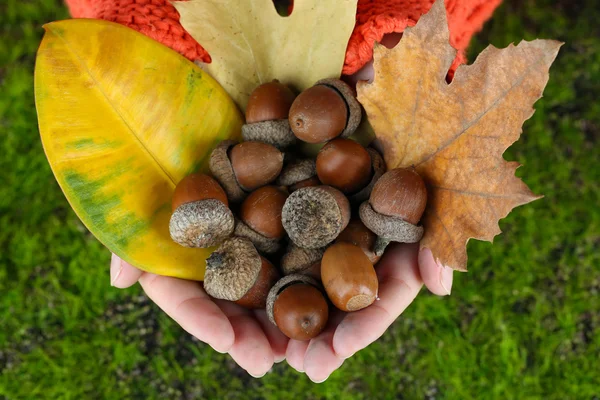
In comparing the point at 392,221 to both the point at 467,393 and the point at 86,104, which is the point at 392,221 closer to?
the point at 86,104

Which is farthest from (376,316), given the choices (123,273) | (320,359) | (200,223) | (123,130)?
(123,130)

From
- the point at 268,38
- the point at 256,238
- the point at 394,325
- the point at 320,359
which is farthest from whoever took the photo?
the point at 394,325

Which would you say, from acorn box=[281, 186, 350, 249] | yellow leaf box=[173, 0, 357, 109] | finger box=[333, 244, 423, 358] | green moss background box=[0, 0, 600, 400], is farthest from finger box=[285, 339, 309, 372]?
green moss background box=[0, 0, 600, 400]

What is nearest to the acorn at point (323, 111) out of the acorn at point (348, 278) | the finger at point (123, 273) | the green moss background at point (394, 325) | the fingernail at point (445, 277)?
the acorn at point (348, 278)

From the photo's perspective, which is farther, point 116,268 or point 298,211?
point 116,268

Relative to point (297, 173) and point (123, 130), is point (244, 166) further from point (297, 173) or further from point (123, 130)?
point (123, 130)

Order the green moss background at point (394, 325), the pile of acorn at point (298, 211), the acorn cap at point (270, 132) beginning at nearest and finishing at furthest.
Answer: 1. the pile of acorn at point (298, 211)
2. the acorn cap at point (270, 132)
3. the green moss background at point (394, 325)

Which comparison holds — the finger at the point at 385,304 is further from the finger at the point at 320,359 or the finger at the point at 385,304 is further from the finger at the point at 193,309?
the finger at the point at 193,309
